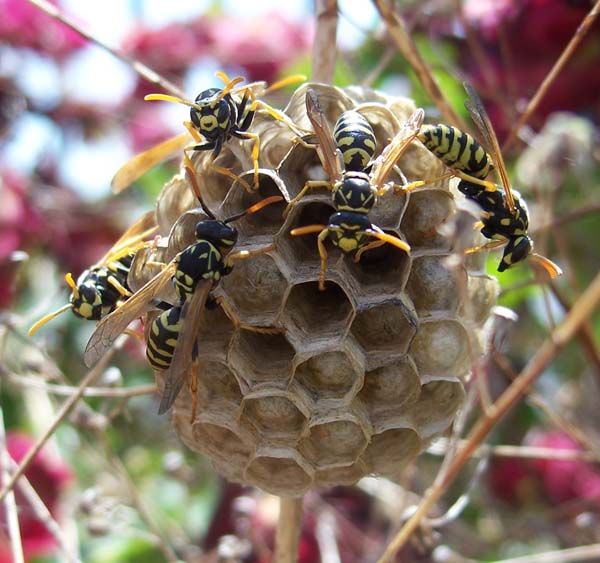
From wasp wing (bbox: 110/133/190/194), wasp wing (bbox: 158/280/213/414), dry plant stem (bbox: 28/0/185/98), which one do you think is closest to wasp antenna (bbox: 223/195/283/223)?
wasp wing (bbox: 158/280/213/414)

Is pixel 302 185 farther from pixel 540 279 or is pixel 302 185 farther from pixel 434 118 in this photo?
→ pixel 434 118

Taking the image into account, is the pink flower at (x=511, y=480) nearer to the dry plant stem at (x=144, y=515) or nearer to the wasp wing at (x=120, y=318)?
the dry plant stem at (x=144, y=515)

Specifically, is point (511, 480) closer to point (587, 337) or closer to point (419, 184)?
point (587, 337)

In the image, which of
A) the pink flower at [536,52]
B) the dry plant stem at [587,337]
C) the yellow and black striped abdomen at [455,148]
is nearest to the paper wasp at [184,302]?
the yellow and black striped abdomen at [455,148]

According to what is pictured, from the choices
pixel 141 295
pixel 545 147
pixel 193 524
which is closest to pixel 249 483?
pixel 141 295

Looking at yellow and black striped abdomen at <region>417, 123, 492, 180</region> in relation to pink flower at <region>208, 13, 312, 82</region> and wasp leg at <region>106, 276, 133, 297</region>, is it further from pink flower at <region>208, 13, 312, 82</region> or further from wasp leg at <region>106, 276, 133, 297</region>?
pink flower at <region>208, 13, 312, 82</region>

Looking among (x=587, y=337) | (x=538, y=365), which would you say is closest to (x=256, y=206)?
(x=538, y=365)
